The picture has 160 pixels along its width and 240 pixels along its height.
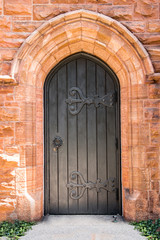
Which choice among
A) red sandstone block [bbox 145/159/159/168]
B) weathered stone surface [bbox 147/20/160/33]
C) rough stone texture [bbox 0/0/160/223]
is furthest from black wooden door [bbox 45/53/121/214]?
weathered stone surface [bbox 147/20/160/33]

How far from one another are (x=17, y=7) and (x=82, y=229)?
3.14 meters

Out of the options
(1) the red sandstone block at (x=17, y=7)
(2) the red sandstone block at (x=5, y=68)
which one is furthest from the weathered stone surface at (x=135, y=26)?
(2) the red sandstone block at (x=5, y=68)

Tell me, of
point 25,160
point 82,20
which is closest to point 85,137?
point 25,160

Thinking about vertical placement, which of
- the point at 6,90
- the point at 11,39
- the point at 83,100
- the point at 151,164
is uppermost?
the point at 11,39

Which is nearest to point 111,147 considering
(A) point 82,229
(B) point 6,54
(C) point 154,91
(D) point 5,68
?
(C) point 154,91

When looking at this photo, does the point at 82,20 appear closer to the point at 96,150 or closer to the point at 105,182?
the point at 96,150

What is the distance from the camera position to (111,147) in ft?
10.7

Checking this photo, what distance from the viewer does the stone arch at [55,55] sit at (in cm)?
290

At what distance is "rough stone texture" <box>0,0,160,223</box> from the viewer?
290cm

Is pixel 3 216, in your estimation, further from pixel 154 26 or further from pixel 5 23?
pixel 154 26

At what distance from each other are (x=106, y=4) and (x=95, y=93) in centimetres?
126

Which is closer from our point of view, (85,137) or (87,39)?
(87,39)

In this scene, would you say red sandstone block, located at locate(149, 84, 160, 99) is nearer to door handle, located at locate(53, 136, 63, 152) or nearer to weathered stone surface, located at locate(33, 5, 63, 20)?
door handle, located at locate(53, 136, 63, 152)

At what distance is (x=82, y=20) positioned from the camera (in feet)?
9.68
